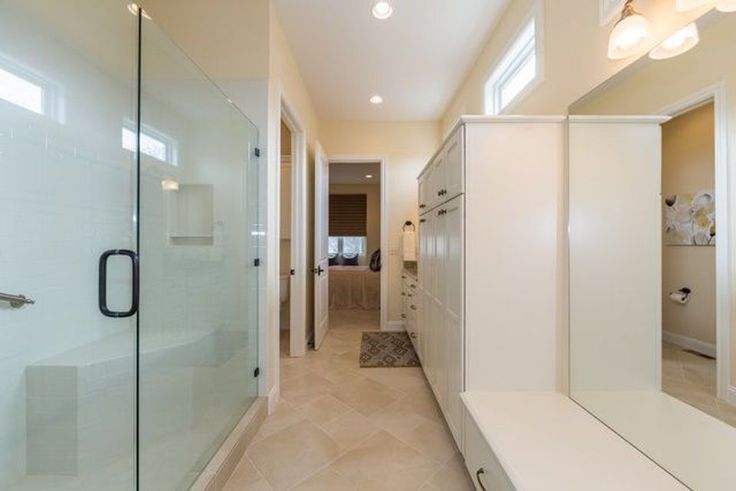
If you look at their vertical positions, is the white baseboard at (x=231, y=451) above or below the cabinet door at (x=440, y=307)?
below

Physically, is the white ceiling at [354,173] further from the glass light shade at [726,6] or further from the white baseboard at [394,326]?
the glass light shade at [726,6]

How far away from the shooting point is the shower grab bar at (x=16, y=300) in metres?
1.31

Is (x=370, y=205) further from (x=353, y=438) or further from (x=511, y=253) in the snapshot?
(x=511, y=253)

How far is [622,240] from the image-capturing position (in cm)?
127

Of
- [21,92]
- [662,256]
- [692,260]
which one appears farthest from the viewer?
[21,92]

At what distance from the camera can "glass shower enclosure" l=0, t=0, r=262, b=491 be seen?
55.7 inches

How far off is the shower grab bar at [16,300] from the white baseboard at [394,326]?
132 inches

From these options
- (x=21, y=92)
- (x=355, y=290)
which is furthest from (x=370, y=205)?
(x=21, y=92)

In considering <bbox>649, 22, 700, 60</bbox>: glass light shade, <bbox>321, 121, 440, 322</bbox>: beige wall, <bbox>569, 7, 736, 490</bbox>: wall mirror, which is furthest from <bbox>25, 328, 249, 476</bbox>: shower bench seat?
<bbox>321, 121, 440, 322</bbox>: beige wall

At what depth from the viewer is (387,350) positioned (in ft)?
11.2

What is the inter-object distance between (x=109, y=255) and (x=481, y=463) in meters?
1.91

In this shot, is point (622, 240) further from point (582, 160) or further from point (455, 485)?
point (455, 485)

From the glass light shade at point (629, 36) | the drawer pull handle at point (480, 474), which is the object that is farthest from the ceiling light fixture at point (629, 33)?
the drawer pull handle at point (480, 474)

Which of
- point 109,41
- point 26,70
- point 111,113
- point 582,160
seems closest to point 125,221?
point 111,113
